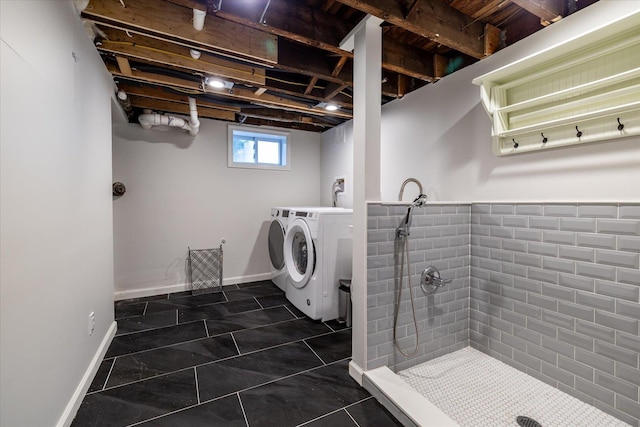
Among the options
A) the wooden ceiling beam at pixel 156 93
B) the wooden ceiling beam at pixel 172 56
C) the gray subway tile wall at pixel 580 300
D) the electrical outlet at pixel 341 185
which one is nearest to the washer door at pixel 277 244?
the electrical outlet at pixel 341 185

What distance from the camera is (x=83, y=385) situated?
1.56m

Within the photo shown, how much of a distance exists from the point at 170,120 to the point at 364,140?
2.54m

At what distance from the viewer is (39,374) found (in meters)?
1.12

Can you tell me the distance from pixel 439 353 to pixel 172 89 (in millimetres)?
3271

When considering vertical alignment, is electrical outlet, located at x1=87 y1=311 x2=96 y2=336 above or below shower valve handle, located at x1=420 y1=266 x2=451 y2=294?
below

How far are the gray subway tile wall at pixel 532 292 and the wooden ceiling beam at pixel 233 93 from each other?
1846mm

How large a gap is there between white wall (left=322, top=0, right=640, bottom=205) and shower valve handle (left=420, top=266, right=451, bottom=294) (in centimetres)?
70

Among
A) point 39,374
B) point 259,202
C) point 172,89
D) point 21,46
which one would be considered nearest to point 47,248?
point 39,374

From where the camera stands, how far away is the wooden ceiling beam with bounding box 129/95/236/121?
2940mm

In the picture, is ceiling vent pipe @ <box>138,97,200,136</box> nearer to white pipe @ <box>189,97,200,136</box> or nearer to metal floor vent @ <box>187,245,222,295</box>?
white pipe @ <box>189,97,200,136</box>

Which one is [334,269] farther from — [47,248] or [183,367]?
[47,248]

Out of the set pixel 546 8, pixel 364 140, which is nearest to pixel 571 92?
pixel 546 8

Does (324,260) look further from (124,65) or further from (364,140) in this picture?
(124,65)

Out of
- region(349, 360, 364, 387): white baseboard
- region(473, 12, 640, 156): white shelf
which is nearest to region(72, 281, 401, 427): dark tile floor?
region(349, 360, 364, 387): white baseboard
